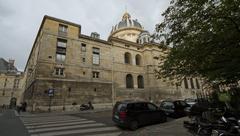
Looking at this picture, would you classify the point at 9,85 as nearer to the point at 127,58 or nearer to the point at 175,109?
the point at 127,58

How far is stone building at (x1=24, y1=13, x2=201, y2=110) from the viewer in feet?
65.8

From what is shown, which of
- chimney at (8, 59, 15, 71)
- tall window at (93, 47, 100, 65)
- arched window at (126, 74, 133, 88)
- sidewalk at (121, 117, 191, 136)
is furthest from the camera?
chimney at (8, 59, 15, 71)

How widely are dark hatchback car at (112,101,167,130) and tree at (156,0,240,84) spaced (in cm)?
275

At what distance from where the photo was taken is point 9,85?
4875 cm

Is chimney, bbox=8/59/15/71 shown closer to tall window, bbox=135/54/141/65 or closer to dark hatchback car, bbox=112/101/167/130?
tall window, bbox=135/54/141/65

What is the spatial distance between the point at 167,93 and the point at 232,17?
28.3 metres

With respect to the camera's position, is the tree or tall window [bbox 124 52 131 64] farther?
tall window [bbox 124 52 131 64]

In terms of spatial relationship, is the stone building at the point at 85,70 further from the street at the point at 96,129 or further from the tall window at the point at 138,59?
the street at the point at 96,129

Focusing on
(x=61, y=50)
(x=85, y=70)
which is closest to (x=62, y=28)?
(x=61, y=50)

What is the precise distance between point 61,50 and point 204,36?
20807 millimetres

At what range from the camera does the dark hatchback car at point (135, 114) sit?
24.9 feet

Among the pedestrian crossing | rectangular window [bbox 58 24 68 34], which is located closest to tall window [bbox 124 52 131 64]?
rectangular window [bbox 58 24 68 34]

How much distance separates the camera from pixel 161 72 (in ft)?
26.5

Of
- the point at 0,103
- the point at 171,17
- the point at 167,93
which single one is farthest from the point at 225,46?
the point at 0,103
